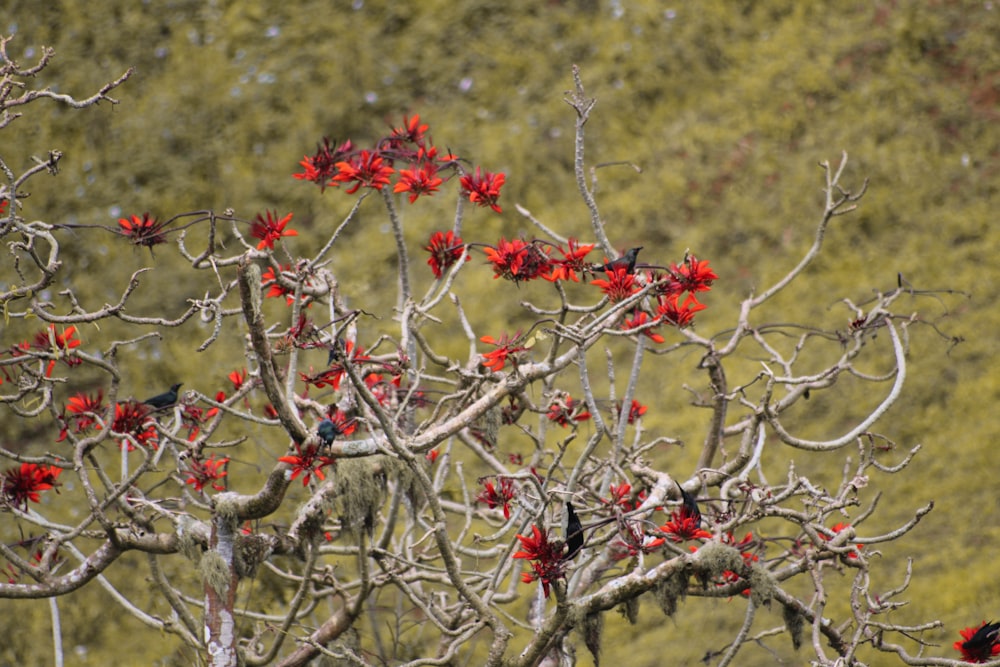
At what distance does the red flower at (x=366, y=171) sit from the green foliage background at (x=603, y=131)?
4.17 metres

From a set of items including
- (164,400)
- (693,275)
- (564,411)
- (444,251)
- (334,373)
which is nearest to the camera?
(693,275)

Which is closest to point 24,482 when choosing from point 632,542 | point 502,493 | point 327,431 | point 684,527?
point 327,431

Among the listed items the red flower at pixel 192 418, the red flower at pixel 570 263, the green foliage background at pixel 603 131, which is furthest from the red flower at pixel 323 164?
the green foliage background at pixel 603 131

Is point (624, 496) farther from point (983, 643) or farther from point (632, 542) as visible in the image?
point (983, 643)

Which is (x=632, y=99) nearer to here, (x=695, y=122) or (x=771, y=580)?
(x=695, y=122)

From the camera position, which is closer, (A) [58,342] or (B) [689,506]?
(B) [689,506]

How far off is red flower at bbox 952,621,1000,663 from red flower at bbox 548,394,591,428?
4.78 feet

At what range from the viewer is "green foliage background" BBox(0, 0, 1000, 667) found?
314 inches

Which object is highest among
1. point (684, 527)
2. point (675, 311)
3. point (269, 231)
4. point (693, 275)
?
point (269, 231)

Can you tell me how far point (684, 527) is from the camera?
304 cm

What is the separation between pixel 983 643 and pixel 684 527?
1046mm

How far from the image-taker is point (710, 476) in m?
3.73

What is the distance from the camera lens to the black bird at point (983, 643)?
Answer: 320cm

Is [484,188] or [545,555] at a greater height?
[484,188]
